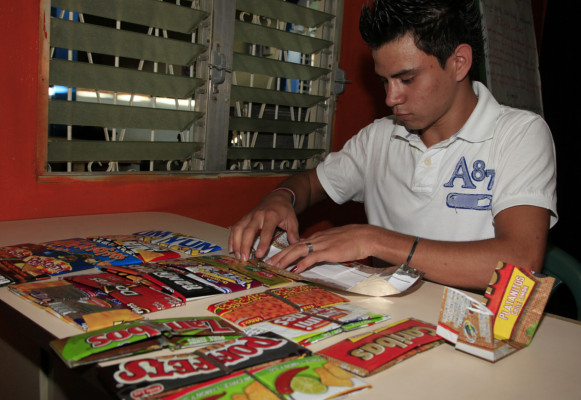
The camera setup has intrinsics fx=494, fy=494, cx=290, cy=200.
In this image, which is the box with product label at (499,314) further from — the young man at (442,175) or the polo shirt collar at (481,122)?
the polo shirt collar at (481,122)

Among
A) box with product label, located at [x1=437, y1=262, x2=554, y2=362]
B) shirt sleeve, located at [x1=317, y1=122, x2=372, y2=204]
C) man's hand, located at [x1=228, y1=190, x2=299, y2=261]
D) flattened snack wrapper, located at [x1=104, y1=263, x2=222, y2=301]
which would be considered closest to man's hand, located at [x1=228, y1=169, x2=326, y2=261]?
man's hand, located at [x1=228, y1=190, x2=299, y2=261]

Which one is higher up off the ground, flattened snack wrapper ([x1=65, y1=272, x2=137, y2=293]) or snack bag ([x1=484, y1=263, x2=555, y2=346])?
snack bag ([x1=484, y1=263, x2=555, y2=346])

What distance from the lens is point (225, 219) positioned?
201 cm

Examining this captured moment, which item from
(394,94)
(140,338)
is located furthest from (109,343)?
(394,94)

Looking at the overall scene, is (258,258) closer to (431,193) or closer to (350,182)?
(431,193)

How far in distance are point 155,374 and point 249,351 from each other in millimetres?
131

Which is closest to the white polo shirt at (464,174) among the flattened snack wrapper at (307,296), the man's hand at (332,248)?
the man's hand at (332,248)

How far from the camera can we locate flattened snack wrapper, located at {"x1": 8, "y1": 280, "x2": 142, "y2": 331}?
0.76 m

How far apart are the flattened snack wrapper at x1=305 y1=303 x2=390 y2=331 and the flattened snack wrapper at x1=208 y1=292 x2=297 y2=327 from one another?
0.05 metres

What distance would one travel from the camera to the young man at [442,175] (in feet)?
3.70

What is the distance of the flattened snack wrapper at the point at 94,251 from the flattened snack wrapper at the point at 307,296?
1.17ft

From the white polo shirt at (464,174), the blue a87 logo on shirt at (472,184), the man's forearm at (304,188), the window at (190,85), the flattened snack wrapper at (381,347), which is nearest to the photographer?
the flattened snack wrapper at (381,347)

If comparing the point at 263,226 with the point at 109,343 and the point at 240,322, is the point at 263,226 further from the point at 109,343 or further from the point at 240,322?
the point at 109,343

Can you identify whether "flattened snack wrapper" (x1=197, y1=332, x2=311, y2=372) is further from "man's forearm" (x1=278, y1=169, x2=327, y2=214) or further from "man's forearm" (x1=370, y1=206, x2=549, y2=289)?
"man's forearm" (x1=278, y1=169, x2=327, y2=214)
